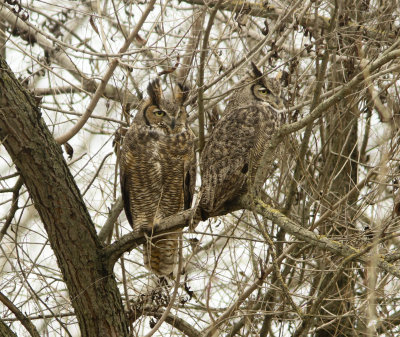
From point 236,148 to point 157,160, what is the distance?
0.57 metres

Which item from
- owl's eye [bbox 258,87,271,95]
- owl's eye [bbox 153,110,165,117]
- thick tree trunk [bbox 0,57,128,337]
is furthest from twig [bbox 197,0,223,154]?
thick tree trunk [bbox 0,57,128,337]

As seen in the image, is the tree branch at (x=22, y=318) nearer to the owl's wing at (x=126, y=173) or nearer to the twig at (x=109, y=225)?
the twig at (x=109, y=225)

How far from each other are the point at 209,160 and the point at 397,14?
5.44 ft

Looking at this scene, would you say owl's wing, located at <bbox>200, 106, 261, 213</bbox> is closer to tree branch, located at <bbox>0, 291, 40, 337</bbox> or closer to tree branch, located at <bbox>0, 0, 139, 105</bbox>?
tree branch, located at <bbox>0, 0, 139, 105</bbox>

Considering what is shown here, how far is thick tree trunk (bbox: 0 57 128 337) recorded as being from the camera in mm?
3084

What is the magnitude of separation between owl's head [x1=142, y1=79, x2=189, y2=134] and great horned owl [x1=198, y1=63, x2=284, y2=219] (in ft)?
0.91

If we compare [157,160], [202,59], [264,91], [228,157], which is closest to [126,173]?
[157,160]

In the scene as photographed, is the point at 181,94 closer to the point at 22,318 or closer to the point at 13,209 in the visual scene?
the point at 13,209

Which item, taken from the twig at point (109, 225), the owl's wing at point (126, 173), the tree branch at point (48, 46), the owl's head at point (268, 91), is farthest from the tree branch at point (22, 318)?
the owl's head at point (268, 91)

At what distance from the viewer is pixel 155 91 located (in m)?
4.07

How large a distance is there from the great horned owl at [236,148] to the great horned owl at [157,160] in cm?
19

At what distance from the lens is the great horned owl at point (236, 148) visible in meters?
3.73

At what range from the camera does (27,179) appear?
10.4 feet

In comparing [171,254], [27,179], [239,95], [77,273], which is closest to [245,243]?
[171,254]
